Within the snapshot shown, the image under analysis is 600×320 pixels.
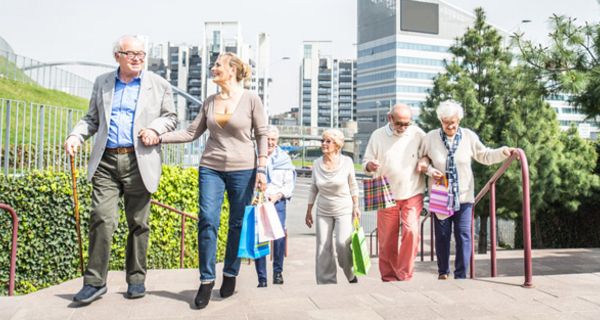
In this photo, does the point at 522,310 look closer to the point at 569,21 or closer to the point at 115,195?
the point at 115,195

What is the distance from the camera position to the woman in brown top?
11.2ft

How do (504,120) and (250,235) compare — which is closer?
(250,235)

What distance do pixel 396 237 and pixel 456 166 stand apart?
82 cm

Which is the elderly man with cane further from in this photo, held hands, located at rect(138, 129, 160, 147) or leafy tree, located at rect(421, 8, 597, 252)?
leafy tree, located at rect(421, 8, 597, 252)

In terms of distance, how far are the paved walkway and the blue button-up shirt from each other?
1.00 meters

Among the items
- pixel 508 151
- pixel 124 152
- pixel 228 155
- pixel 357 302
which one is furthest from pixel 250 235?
pixel 508 151

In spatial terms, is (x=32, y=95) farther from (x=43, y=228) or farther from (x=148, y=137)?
(x=148, y=137)

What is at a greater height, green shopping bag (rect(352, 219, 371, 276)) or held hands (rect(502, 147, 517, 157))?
held hands (rect(502, 147, 517, 157))

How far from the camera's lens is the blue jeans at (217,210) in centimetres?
338

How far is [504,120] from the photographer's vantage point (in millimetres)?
11898

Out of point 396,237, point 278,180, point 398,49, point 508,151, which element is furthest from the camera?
point 398,49

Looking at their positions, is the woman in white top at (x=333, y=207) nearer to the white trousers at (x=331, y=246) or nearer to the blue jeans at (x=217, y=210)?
the white trousers at (x=331, y=246)

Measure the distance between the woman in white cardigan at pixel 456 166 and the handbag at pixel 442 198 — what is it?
0.02 meters

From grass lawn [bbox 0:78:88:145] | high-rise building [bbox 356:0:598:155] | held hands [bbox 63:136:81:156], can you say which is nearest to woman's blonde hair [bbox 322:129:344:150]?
held hands [bbox 63:136:81:156]
